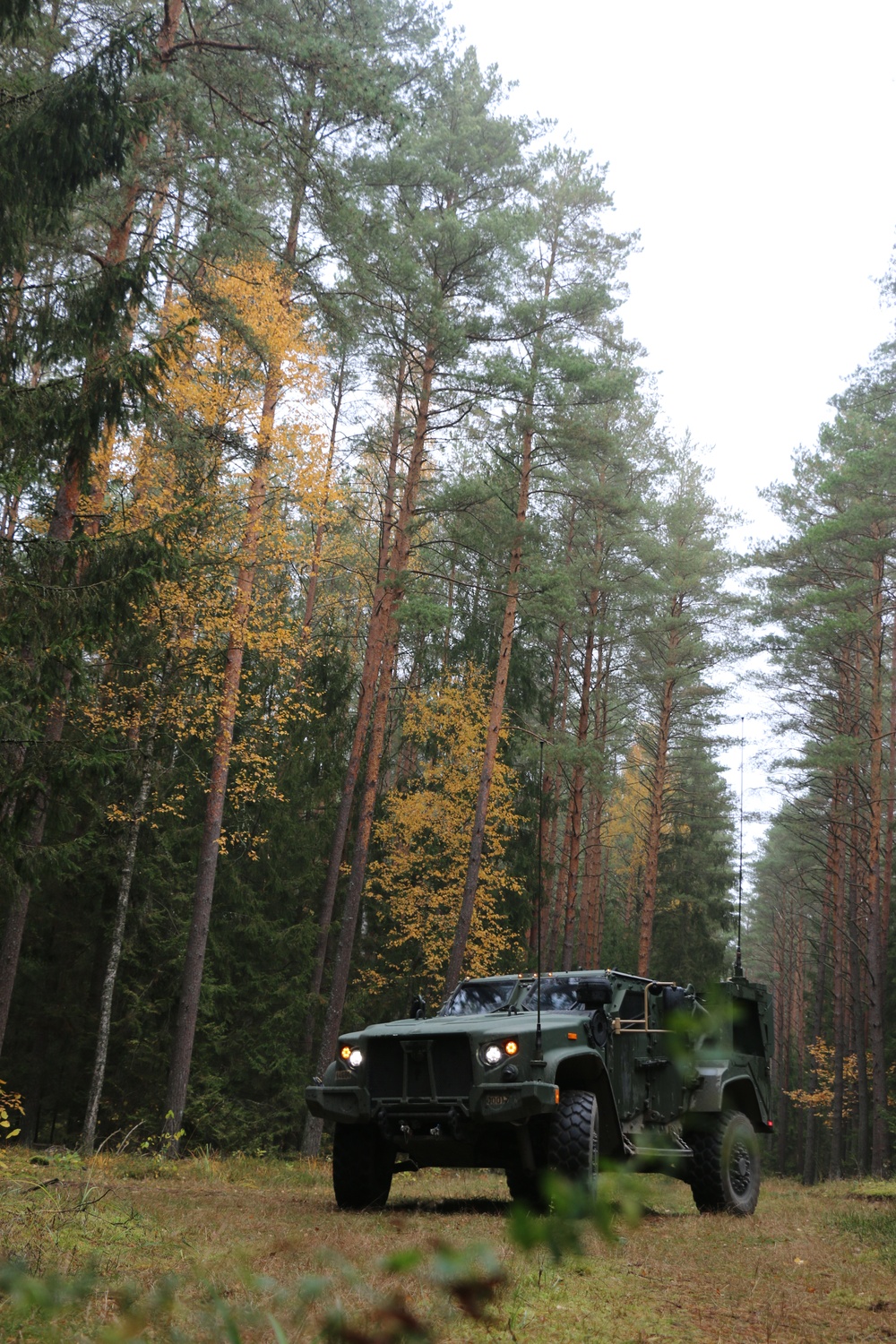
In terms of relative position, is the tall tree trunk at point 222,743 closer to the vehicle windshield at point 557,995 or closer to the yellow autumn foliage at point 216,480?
the yellow autumn foliage at point 216,480

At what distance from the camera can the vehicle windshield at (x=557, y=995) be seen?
908cm

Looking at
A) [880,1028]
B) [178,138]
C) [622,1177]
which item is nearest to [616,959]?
[880,1028]

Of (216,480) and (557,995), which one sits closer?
(557,995)

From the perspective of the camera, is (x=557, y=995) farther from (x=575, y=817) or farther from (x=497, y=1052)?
(x=575, y=817)

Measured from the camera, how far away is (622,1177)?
1.21 meters

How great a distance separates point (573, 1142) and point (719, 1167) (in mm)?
2540

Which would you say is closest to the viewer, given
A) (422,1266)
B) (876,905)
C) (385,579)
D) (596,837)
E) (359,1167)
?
(422,1266)

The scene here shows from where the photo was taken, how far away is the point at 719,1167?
364 inches

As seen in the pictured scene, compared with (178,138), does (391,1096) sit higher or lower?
lower

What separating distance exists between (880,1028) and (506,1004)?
15816 mm

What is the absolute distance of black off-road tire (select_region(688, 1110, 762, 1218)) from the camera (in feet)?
30.5

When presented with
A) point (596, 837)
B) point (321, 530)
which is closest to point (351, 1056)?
point (321, 530)

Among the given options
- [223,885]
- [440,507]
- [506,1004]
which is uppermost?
[440,507]

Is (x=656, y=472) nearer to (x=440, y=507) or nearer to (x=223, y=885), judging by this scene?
(x=440, y=507)
